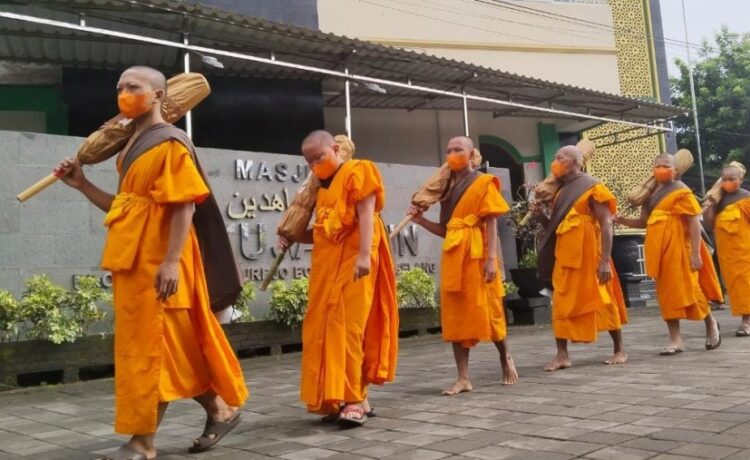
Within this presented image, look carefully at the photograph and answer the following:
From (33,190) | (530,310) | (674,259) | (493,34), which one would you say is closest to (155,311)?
(33,190)

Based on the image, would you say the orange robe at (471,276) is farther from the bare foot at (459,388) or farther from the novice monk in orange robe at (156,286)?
the novice monk in orange robe at (156,286)

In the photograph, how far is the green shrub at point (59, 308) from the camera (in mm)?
6438

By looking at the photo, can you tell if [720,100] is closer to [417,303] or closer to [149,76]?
[417,303]

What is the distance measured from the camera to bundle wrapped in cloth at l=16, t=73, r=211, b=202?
3641 millimetres

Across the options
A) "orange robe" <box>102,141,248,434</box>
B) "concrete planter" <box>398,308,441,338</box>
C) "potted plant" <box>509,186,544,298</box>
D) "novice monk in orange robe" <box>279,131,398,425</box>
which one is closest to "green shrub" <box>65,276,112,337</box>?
"novice monk in orange robe" <box>279,131,398,425</box>

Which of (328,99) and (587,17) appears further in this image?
(587,17)

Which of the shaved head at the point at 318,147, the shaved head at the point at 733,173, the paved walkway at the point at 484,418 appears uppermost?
the shaved head at the point at 733,173

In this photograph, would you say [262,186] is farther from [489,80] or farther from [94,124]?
[489,80]

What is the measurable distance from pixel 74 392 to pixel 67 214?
194cm

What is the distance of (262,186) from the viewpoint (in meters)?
8.82

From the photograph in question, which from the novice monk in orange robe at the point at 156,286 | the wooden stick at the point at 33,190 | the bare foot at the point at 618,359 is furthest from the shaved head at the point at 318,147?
the bare foot at the point at 618,359

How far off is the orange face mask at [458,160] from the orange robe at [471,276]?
0.49 feet

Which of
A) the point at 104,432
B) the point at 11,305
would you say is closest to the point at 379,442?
the point at 104,432

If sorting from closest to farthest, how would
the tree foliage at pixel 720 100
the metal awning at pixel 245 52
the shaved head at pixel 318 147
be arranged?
the shaved head at pixel 318 147
the metal awning at pixel 245 52
the tree foliage at pixel 720 100
